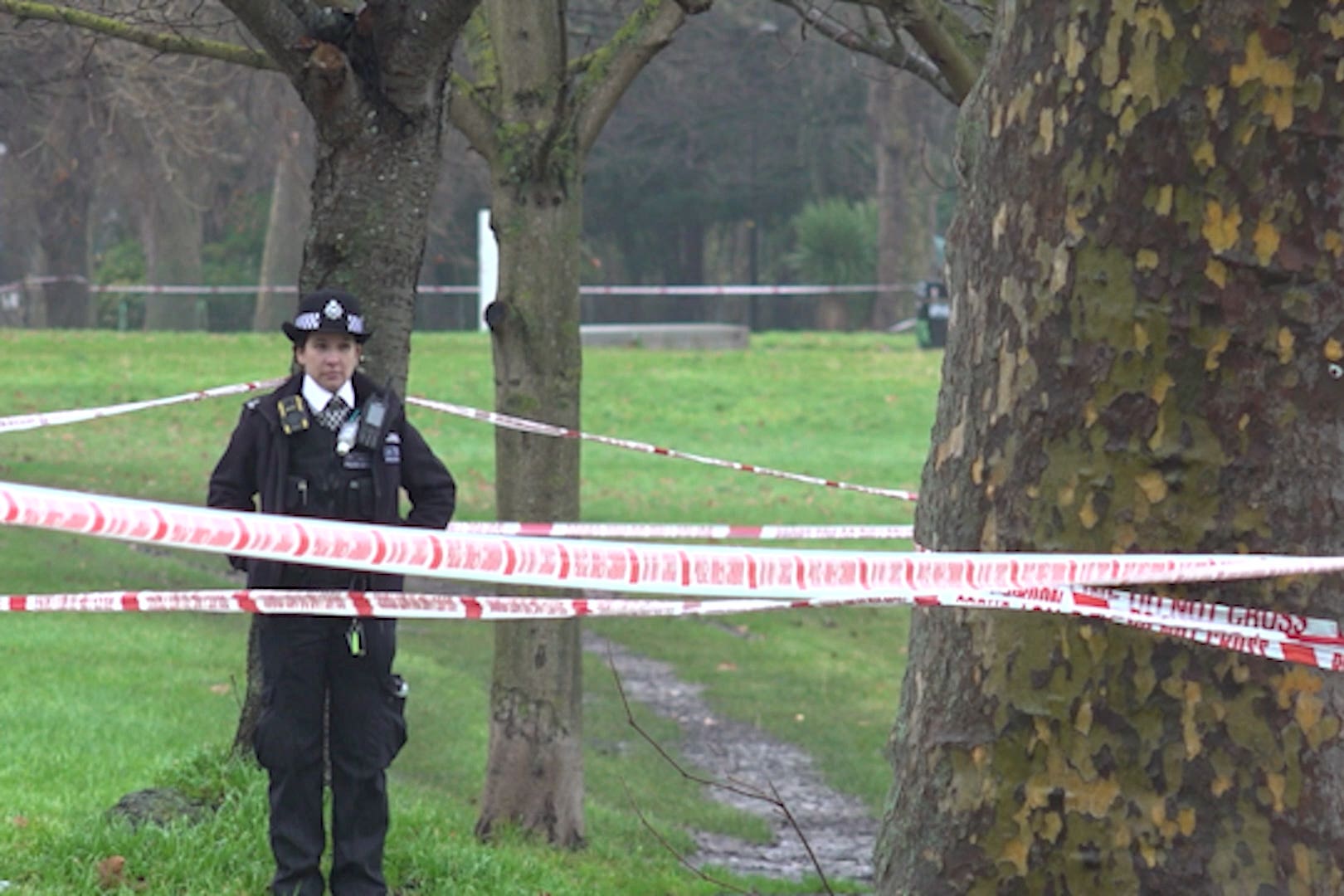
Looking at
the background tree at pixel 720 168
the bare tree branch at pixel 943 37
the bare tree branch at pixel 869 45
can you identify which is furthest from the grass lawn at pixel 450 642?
the background tree at pixel 720 168

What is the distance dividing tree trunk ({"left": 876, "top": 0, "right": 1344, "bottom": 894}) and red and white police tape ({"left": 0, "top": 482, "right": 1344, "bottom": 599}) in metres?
0.03

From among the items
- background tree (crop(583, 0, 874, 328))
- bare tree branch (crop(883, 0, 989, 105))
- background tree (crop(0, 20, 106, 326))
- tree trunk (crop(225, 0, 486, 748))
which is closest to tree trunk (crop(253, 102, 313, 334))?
background tree (crop(0, 20, 106, 326))

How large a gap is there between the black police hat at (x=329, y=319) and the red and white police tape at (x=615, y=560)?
191 cm

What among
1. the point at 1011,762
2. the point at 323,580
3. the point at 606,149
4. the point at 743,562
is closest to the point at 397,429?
the point at 323,580

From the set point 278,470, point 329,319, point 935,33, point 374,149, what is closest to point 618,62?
point 935,33

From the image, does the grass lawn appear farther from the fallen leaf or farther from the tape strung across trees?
the tape strung across trees

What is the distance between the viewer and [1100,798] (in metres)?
3.16

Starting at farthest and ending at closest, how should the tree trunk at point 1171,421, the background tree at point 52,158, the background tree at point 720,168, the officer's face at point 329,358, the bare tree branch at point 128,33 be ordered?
the background tree at point 720,168
the background tree at point 52,158
the bare tree branch at point 128,33
the officer's face at point 329,358
the tree trunk at point 1171,421

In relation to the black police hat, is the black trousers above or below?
below

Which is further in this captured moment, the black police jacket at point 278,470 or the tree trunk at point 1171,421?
the black police jacket at point 278,470

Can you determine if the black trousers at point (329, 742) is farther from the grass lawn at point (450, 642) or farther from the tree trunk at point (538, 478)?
the tree trunk at point (538, 478)

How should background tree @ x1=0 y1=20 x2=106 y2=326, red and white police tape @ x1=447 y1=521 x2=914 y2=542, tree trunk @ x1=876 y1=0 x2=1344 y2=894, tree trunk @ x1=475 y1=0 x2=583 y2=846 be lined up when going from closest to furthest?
tree trunk @ x1=876 y1=0 x2=1344 y2=894, red and white police tape @ x1=447 y1=521 x2=914 y2=542, tree trunk @ x1=475 y1=0 x2=583 y2=846, background tree @ x1=0 y1=20 x2=106 y2=326

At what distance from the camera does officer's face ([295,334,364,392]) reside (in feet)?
17.7

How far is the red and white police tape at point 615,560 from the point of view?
312 cm
